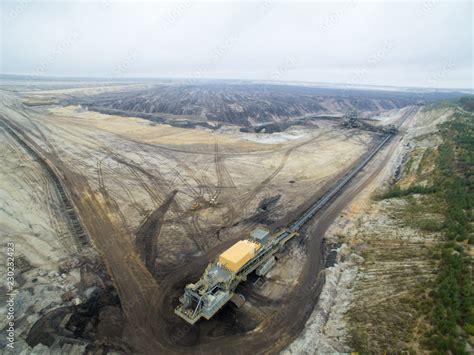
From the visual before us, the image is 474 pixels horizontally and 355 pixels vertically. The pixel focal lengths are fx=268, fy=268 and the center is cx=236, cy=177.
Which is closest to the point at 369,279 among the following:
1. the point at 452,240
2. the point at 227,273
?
the point at 452,240

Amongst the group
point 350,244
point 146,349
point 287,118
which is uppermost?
point 287,118

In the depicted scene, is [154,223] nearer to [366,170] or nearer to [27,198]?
[27,198]

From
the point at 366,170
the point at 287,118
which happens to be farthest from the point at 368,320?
the point at 287,118

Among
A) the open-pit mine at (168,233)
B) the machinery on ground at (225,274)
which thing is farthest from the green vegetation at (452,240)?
the machinery on ground at (225,274)

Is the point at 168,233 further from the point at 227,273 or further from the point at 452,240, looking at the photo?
the point at 452,240

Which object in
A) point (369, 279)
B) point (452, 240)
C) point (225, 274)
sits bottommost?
point (369, 279)

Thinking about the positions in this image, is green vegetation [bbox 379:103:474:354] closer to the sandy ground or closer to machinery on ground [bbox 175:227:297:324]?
the sandy ground

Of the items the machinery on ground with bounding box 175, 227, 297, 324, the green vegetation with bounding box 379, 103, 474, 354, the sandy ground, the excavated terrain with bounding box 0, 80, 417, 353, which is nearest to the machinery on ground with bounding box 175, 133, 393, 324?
the machinery on ground with bounding box 175, 227, 297, 324
